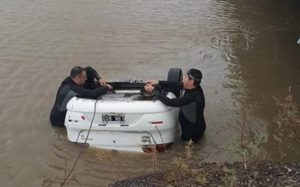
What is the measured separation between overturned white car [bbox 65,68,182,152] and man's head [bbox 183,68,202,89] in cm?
34

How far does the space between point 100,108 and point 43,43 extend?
5593mm

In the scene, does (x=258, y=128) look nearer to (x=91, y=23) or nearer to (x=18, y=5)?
(x=91, y=23)

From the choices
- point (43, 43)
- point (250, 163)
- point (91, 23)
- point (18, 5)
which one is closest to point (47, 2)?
point (18, 5)

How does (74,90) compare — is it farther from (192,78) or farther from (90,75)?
(192,78)

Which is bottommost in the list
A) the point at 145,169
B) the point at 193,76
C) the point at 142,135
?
the point at 145,169

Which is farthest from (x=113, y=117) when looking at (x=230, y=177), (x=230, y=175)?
(x=230, y=177)

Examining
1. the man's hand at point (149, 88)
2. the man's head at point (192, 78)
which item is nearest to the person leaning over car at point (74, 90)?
the man's hand at point (149, 88)

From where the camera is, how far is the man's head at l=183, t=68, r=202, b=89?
801 centimetres

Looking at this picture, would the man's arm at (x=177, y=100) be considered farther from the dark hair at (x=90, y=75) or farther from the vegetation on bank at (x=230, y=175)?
the dark hair at (x=90, y=75)

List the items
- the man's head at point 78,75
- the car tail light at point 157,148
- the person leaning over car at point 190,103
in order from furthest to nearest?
1. the man's head at point 78,75
2. the car tail light at point 157,148
3. the person leaning over car at point 190,103

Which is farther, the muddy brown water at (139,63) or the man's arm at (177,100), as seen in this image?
the muddy brown water at (139,63)

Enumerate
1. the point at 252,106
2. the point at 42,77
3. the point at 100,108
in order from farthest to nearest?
the point at 42,77 < the point at 252,106 < the point at 100,108

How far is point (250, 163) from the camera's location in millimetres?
6859

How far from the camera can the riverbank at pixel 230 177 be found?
6051mm
